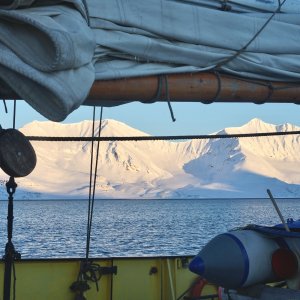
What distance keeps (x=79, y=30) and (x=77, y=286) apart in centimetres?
399

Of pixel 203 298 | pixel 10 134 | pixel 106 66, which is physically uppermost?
pixel 106 66

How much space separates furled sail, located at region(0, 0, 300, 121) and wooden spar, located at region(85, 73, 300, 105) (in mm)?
12

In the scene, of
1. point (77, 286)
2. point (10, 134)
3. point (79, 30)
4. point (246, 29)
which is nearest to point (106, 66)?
point (79, 30)

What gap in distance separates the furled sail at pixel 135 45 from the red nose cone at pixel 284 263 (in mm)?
1132

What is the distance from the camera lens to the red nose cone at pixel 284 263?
187 inches

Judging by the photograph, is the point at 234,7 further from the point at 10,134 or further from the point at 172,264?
the point at 172,264

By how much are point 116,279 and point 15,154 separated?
3.38 meters

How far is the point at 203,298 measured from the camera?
6.96 metres

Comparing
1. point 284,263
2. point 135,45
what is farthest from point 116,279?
point 135,45

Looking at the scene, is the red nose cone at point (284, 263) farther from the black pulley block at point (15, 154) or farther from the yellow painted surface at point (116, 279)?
the yellow painted surface at point (116, 279)

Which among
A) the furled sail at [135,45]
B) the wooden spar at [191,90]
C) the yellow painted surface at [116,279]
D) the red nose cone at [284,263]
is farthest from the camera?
the yellow painted surface at [116,279]

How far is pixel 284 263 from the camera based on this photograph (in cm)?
479

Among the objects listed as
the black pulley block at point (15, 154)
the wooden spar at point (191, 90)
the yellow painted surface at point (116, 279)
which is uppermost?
the wooden spar at point (191, 90)

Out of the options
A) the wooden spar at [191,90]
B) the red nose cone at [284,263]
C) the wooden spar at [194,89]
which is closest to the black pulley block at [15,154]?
the wooden spar at [191,90]
